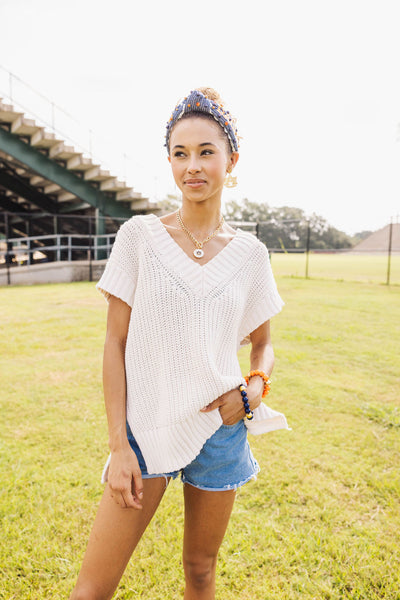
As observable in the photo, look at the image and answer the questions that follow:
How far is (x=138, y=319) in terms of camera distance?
4.29 feet

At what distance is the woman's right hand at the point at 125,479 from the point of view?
123 centimetres

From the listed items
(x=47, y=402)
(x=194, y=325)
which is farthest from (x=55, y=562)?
(x=47, y=402)

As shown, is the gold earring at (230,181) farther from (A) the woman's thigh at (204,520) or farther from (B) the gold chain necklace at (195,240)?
(A) the woman's thigh at (204,520)

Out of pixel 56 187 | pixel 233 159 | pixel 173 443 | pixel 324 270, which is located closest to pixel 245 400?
pixel 173 443

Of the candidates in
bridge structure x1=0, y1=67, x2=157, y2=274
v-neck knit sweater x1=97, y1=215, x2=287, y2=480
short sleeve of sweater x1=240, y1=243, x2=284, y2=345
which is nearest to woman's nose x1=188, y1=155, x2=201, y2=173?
v-neck knit sweater x1=97, y1=215, x2=287, y2=480

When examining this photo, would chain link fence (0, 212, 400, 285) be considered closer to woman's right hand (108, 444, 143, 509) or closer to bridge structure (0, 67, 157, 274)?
bridge structure (0, 67, 157, 274)

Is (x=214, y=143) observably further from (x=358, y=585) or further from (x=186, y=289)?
(x=358, y=585)

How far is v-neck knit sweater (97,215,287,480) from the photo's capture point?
4.28 feet

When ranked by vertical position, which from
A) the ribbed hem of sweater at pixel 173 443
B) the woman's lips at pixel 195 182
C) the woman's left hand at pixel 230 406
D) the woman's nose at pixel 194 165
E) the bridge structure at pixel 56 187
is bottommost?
the ribbed hem of sweater at pixel 173 443

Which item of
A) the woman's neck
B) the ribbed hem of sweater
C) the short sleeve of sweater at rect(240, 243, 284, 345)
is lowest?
the ribbed hem of sweater

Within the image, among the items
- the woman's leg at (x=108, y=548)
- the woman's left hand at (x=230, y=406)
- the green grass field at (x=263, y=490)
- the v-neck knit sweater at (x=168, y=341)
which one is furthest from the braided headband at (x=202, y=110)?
the green grass field at (x=263, y=490)

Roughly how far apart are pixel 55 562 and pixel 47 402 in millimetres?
2061

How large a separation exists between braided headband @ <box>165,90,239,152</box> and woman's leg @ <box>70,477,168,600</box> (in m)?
1.26

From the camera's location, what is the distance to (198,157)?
1.39 m
